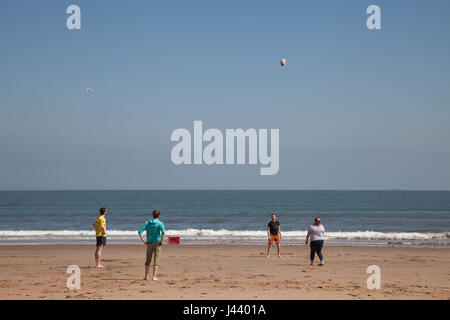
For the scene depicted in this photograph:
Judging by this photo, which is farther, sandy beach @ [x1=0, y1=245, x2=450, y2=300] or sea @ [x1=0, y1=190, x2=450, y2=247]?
sea @ [x1=0, y1=190, x2=450, y2=247]

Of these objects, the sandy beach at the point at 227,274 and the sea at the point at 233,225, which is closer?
the sandy beach at the point at 227,274

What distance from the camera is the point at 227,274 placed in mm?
13641

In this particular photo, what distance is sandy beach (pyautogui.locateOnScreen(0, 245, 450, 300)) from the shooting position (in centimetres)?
1045

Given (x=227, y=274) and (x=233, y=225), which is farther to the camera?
(x=233, y=225)

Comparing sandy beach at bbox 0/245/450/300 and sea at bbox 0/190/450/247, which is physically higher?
sandy beach at bbox 0/245/450/300

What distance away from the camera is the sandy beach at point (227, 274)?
34.3 ft

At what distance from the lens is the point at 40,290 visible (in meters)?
10.9

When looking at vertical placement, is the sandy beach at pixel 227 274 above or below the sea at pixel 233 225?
above

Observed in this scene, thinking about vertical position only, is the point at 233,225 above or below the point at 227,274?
below
